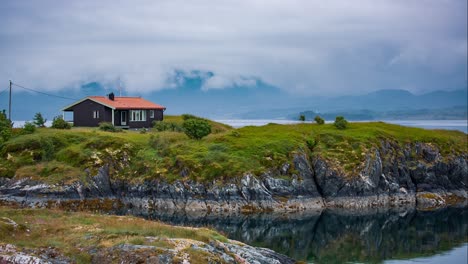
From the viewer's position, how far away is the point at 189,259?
3269 centimetres

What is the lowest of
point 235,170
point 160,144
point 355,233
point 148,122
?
point 355,233

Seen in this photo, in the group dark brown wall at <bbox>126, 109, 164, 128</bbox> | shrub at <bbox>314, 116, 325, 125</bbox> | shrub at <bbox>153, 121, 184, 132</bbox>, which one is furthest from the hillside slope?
dark brown wall at <bbox>126, 109, 164, 128</bbox>

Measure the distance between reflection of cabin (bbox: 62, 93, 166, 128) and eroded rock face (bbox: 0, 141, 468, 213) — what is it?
28.6 m

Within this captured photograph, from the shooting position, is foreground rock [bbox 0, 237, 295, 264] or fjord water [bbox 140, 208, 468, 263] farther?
fjord water [bbox 140, 208, 468, 263]

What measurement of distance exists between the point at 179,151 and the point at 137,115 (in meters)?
26.8

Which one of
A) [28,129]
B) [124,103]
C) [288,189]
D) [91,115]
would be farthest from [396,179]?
[28,129]

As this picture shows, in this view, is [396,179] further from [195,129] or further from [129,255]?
[129,255]

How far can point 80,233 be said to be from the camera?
37031 mm

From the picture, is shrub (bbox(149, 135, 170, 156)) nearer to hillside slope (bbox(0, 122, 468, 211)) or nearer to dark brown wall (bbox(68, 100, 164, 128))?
hillside slope (bbox(0, 122, 468, 211))

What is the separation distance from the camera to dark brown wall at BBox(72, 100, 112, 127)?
102438mm

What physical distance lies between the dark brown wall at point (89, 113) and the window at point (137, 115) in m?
4.11

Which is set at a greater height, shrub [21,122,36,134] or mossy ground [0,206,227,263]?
shrub [21,122,36,134]

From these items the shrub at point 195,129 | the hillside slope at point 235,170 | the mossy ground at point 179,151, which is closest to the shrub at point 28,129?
the mossy ground at point 179,151

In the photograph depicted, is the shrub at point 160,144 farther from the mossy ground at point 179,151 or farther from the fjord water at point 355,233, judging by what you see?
the fjord water at point 355,233
